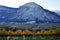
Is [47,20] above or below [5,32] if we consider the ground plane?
above

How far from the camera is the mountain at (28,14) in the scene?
8.59ft

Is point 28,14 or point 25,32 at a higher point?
point 28,14

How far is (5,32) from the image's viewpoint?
8.45 ft

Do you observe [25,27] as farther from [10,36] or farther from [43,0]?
[43,0]

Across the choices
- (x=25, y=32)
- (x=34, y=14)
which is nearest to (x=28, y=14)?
(x=34, y=14)

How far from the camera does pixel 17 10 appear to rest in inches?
104

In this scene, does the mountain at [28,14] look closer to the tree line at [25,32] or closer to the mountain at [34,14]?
the mountain at [34,14]

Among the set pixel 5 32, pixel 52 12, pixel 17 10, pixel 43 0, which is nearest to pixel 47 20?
pixel 52 12

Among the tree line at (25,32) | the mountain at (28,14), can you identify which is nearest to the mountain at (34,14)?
the mountain at (28,14)

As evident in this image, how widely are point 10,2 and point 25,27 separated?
17.8 inches

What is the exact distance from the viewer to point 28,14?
2633 mm

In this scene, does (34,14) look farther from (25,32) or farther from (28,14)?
(25,32)

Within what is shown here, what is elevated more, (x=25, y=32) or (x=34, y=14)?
(x=34, y=14)

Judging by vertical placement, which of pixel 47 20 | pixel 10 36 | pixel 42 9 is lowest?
pixel 10 36
